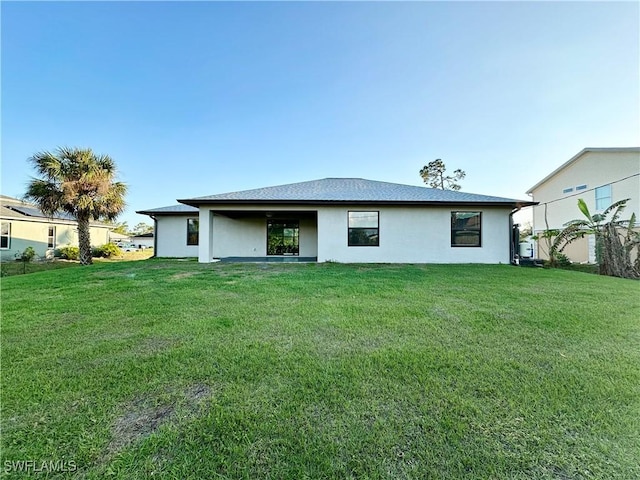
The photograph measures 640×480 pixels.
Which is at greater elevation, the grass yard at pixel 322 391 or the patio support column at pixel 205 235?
the patio support column at pixel 205 235

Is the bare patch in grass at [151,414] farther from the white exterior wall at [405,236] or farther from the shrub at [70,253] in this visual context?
the shrub at [70,253]

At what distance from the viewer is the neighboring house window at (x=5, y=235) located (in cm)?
1692

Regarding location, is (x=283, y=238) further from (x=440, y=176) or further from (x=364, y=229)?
(x=440, y=176)

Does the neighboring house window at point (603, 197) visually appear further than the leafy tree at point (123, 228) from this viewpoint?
No

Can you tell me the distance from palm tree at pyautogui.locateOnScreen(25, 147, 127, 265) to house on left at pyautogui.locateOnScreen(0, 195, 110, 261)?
3275 millimetres

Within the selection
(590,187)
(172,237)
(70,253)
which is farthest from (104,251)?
(590,187)

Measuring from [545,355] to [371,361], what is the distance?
194 cm

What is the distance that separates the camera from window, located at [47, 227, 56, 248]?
19.2 meters

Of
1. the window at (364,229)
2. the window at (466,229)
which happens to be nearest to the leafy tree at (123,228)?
the window at (364,229)

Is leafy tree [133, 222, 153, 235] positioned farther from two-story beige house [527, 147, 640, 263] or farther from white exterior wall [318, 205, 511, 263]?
two-story beige house [527, 147, 640, 263]

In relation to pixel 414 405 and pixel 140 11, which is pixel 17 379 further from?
pixel 140 11

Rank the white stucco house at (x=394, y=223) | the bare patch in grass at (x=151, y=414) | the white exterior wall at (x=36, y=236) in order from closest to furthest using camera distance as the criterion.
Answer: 1. the bare patch in grass at (x=151, y=414)
2. the white stucco house at (x=394, y=223)
3. the white exterior wall at (x=36, y=236)

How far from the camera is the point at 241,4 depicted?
412 inches

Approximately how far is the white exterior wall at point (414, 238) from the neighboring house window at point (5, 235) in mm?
19589
